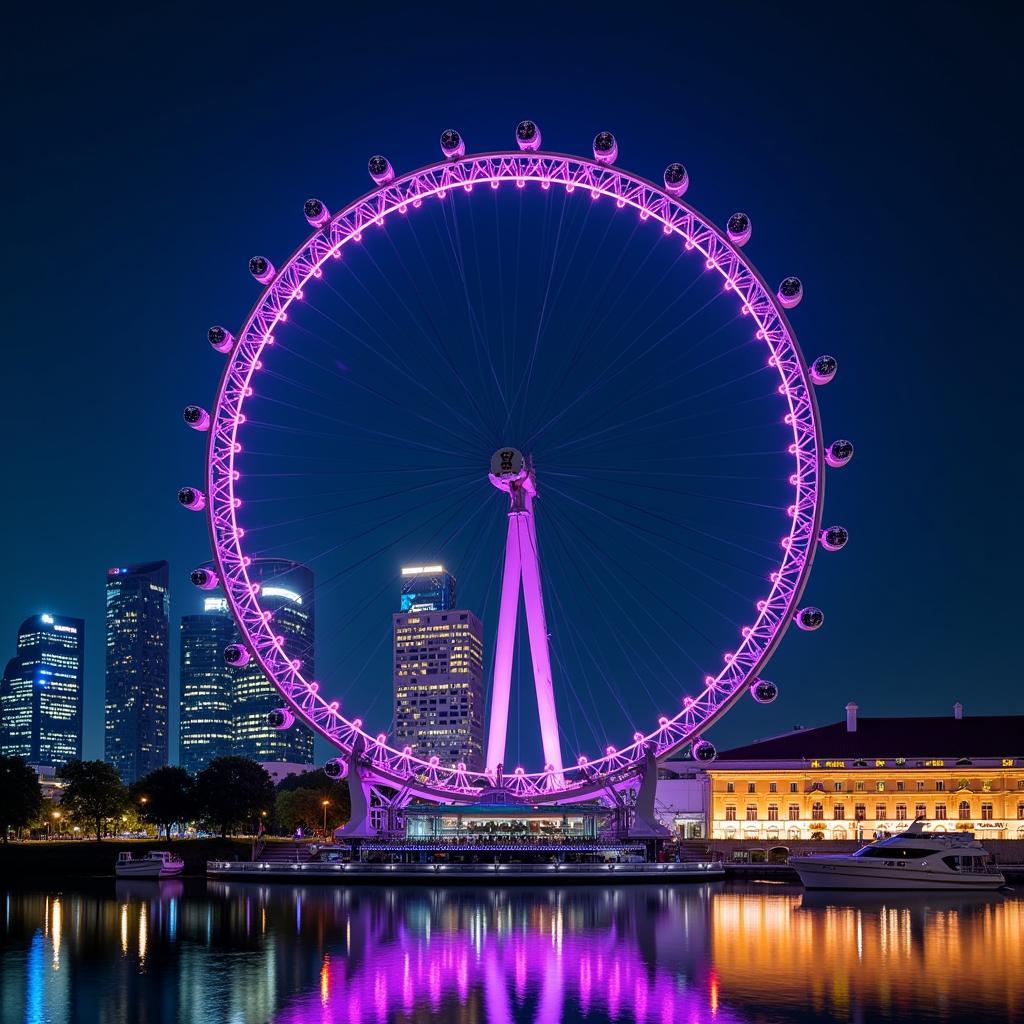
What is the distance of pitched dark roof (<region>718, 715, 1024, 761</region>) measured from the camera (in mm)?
91938

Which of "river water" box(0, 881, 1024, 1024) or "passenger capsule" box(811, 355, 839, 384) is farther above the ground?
"passenger capsule" box(811, 355, 839, 384)

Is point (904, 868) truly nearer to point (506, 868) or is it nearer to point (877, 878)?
point (877, 878)

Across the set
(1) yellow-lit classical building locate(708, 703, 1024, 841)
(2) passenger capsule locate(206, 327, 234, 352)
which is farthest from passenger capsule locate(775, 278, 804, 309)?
(1) yellow-lit classical building locate(708, 703, 1024, 841)

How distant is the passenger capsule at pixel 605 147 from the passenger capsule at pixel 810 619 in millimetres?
21451

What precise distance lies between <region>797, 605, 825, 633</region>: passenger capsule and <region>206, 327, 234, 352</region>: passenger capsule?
28.5m

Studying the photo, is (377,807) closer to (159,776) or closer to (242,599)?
(242,599)

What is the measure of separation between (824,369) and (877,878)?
2416 centimetres

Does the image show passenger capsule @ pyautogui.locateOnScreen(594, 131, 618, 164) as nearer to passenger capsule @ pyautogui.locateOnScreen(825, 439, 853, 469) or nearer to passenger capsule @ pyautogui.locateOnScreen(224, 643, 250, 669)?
passenger capsule @ pyautogui.locateOnScreen(825, 439, 853, 469)

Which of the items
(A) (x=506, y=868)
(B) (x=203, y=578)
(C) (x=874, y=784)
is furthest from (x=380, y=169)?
(C) (x=874, y=784)

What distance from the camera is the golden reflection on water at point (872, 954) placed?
2723 centimetres

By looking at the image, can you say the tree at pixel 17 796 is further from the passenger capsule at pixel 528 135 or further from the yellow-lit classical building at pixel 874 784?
the passenger capsule at pixel 528 135

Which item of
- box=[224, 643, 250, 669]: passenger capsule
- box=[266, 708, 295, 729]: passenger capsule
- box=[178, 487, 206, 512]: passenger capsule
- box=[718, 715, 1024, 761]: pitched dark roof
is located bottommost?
box=[718, 715, 1024, 761]: pitched dark roof

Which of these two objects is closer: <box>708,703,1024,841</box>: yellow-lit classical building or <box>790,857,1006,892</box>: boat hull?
<box>790,857,1006,892</box>: boat hull

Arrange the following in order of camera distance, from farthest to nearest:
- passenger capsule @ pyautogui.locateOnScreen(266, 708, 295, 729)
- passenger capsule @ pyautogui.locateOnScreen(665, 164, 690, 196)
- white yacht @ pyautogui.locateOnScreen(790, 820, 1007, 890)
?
passenger capsule @ pyautogui.locateOnScreen(266, 708, 295, 729), white yacht @ pyautogui.locateOnScreen(790, 820, 1007, 890), passenger capsule @ pyautogui.locateOnScreen(665, 164, 690, 196)
